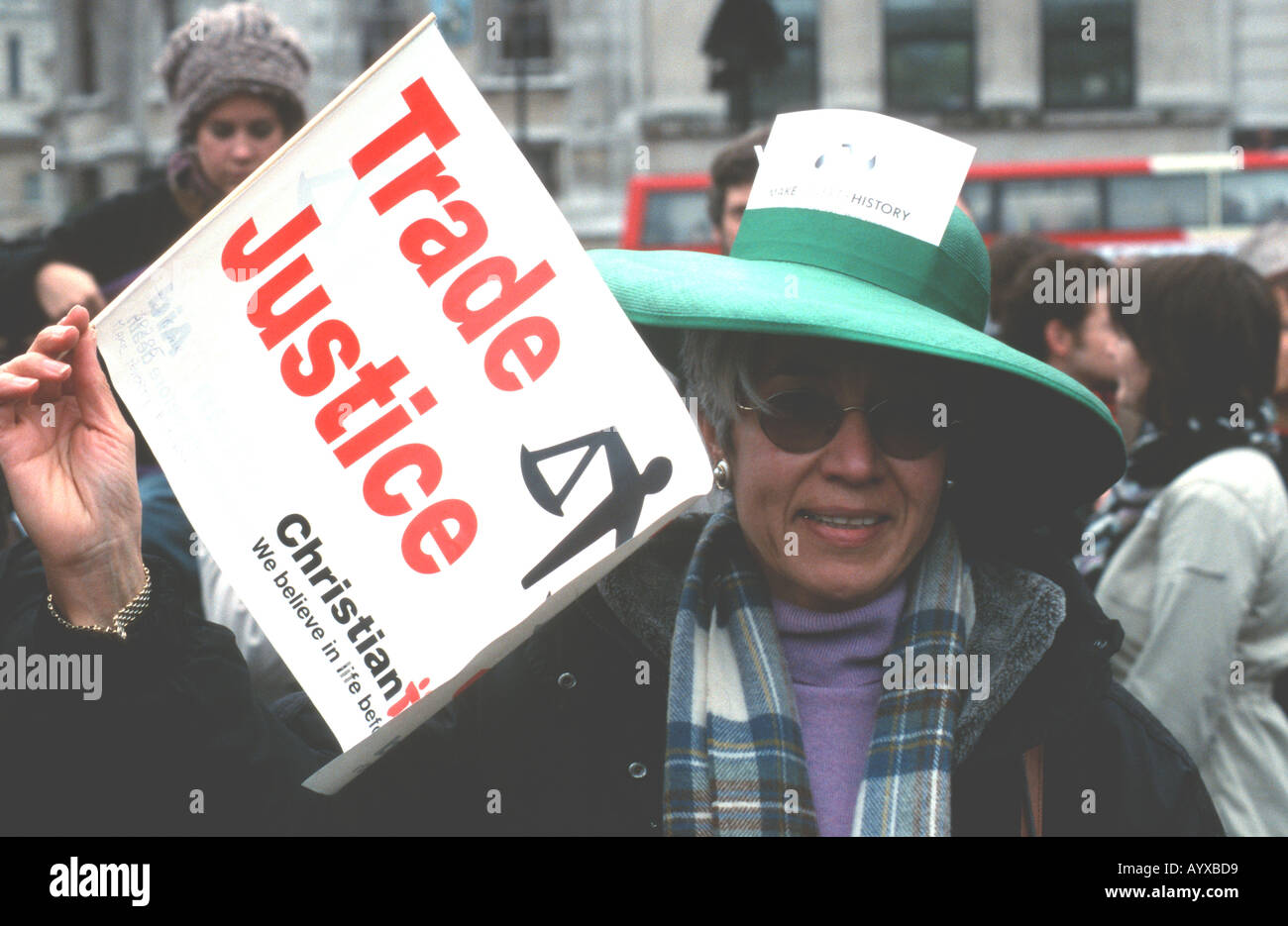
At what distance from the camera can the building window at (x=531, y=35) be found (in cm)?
2534

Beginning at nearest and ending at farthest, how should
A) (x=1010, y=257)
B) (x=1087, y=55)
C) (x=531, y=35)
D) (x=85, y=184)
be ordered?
(x=1010, y=257) < (x=1087, y=55) < (x=531, y=35) < (x=85, y=184)

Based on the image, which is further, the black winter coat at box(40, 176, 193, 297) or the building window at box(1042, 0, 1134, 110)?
the building window at box(1042, 0, 1134, 110)

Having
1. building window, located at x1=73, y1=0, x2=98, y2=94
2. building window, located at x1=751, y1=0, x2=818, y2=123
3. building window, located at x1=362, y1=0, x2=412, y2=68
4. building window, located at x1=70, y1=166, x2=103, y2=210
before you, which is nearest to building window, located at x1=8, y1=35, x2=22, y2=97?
building window, located at x1=73, y1=0, x2=98, y2=94

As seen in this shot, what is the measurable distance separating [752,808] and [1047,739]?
1.28ft

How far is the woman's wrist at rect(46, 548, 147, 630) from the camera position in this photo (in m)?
1.59

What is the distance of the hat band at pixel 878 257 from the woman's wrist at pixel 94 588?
92 centimetres

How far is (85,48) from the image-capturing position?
93.7ft

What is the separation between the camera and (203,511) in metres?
1.57

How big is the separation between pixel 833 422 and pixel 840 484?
0.08 m

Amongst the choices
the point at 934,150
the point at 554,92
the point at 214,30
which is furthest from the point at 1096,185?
the point at 934,150

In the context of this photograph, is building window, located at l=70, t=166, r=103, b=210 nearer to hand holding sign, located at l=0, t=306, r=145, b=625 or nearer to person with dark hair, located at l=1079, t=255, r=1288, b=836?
person with dark hair, located at l=1079, t=255, r=1288, b=836

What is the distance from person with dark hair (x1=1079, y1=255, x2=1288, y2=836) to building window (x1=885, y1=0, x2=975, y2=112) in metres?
22.3

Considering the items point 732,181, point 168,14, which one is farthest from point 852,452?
point 168,14

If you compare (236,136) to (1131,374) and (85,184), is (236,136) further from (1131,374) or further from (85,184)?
(85,184)
